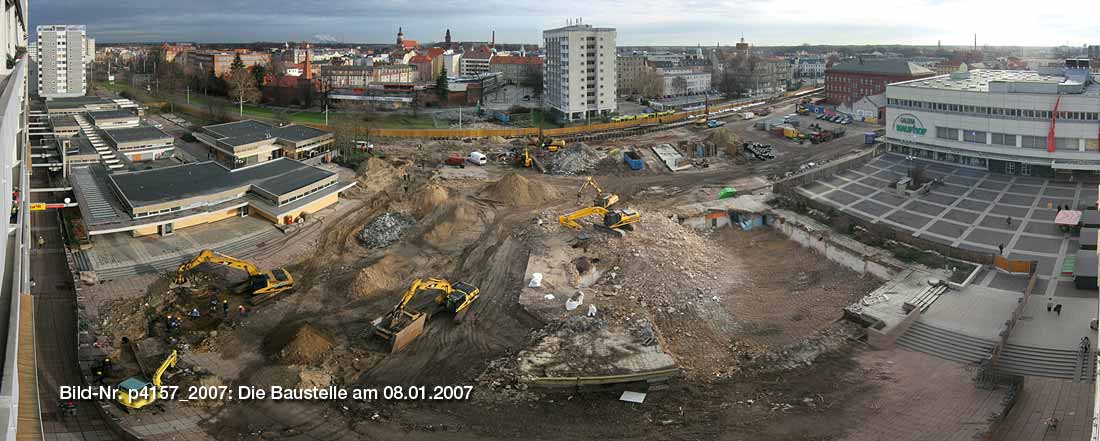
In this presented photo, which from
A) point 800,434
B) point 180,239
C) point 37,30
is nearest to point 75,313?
point 180,239

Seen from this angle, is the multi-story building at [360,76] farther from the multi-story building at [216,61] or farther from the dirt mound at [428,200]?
the dirt mound at [428,200]

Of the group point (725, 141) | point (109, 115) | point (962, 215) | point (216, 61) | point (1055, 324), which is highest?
point (216, 61)

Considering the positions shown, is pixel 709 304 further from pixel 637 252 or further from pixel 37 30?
pixel 37 30

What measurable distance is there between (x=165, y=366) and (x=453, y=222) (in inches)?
436

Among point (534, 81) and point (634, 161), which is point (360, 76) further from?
point (634, 161)

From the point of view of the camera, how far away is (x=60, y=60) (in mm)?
61688

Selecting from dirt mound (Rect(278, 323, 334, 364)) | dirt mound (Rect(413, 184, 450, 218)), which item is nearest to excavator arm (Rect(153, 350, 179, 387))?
dirt mound (Rect(278, 323, 334, 364))

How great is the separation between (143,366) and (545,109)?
1619 inches

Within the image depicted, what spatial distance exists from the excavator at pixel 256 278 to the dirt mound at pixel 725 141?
2468cm

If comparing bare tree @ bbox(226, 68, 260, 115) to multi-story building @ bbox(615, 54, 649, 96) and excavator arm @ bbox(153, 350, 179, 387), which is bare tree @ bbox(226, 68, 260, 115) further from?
excavator arm @ bbox(153, 350, 179, 387)

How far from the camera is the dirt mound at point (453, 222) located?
2333 cm

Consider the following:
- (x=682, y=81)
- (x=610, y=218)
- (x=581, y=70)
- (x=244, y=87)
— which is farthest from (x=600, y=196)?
(x=682, y=81)

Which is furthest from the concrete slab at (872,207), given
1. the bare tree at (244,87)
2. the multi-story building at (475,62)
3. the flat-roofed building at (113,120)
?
the multi-story building at (475,62)

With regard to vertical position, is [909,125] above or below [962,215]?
above
